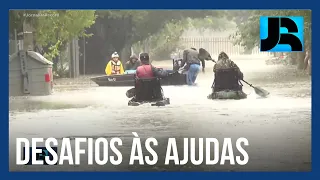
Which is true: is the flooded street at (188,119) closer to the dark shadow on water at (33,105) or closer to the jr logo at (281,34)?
the dark shadow on water at (33,105)

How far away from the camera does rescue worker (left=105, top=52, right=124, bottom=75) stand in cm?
1345

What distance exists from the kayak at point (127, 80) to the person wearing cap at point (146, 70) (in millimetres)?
74

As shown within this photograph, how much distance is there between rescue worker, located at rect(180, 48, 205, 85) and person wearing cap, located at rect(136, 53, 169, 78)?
0.98 ft

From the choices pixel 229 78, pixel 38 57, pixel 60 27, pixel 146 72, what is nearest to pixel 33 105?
pixel 38 57

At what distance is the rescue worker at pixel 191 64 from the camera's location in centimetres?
1352

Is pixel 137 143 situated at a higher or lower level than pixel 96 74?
lower

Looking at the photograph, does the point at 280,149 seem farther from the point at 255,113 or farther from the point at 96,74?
the point at 96,74

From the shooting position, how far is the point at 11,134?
13.3 metres

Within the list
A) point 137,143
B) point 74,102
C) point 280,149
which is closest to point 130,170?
point 137,143

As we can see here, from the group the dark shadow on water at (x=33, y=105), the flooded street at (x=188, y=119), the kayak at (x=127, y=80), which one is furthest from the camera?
the kayak at (x=127, y=80)

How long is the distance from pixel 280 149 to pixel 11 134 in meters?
A: 3.65

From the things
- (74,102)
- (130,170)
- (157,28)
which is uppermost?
(157,28)

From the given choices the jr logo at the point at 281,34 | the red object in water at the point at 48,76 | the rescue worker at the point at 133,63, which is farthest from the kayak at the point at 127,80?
the jr logo at the point at 281,34

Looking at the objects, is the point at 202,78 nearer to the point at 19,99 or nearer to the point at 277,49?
the point at 277,49
